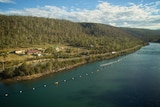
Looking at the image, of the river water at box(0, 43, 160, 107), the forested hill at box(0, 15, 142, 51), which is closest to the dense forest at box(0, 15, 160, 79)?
the forested hill at box(0, 15, 142, 51)

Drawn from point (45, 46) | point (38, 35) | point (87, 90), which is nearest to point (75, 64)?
point (87, 90)

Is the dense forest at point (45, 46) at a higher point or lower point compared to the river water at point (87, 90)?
higher

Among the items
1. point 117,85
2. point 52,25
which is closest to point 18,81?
point 117,85

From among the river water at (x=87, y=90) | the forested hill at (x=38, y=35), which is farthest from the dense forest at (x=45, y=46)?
the river water at (x=87, y=90)

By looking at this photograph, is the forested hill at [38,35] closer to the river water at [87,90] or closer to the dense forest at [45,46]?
the dense forest at [45,46]

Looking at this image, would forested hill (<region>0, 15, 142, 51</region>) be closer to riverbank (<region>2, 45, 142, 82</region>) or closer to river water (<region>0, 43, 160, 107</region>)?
riverbank (<region>2, 45, 142, 82</region>)

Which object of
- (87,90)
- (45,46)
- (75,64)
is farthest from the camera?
(45,46)

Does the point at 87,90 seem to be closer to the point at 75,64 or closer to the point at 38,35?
the point at 75,64

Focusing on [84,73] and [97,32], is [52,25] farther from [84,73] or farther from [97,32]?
[84,73]

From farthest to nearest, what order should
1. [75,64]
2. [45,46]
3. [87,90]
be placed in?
[45,46]
[75,64]
[87,90]
